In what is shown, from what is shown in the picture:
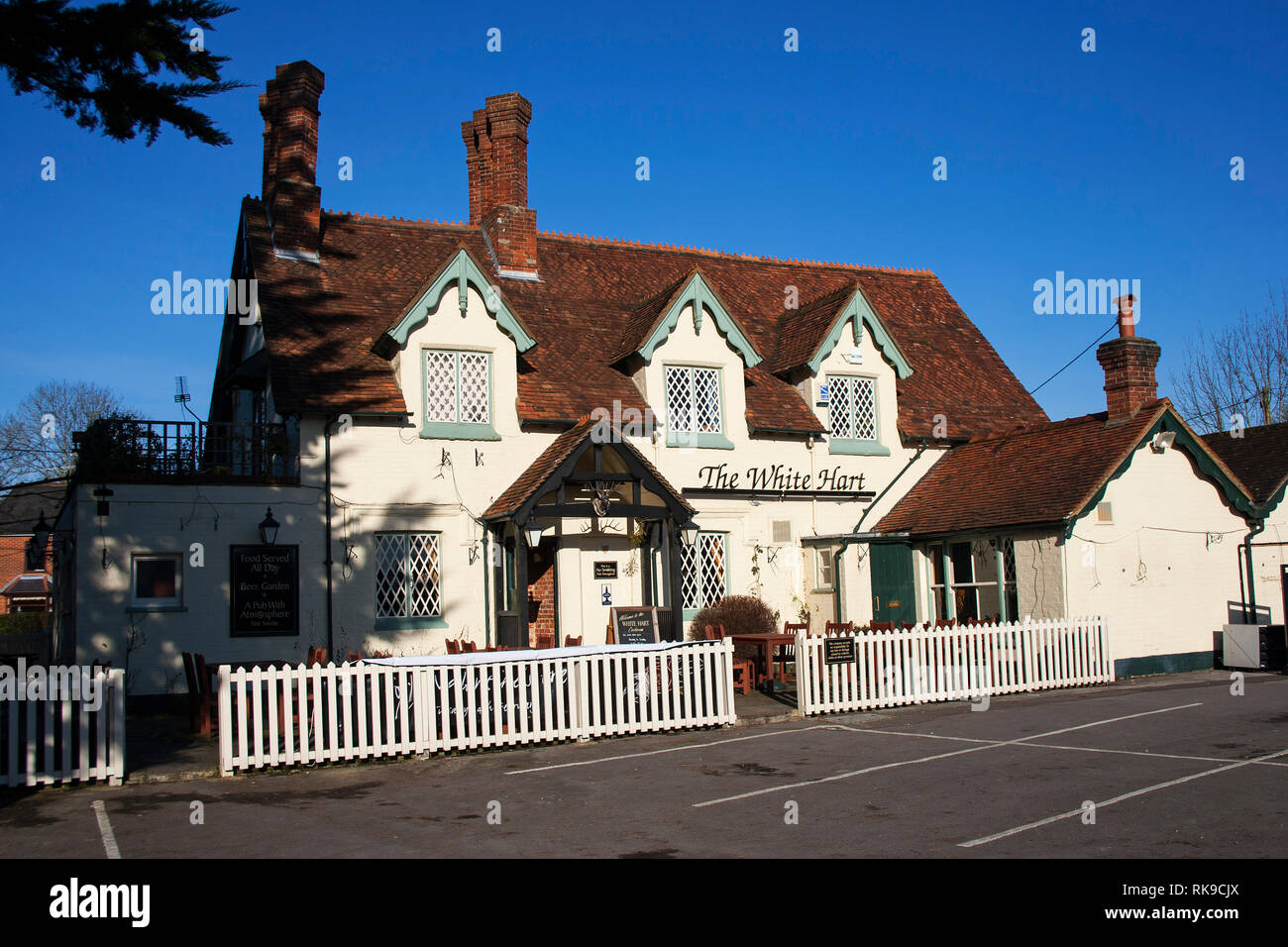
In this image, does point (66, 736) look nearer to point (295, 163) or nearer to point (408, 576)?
point (408, 576)

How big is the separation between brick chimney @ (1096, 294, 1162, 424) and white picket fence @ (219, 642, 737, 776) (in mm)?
11128

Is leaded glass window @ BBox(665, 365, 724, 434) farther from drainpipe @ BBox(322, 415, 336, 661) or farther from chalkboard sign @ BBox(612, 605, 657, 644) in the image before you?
drainpipe @ BBox(322, 415, 336, 661)

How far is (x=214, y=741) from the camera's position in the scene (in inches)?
577

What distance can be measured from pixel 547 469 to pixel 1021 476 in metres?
9.52

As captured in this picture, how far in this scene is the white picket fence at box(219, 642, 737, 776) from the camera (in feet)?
40.5

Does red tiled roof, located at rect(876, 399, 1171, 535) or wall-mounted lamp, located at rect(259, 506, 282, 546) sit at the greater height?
red tiled roof, located at rect(876, 399, 1171, 535)

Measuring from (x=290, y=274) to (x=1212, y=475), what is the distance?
18.6 metres

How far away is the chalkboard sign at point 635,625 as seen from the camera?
60.1ft

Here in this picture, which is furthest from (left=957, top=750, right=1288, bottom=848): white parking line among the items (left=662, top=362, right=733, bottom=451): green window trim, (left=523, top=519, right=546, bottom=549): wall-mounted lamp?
(left=662, top=362, right=733, bottom=451): green window trim

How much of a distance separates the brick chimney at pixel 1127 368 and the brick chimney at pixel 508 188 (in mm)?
12241

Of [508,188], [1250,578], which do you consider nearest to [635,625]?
[508,188]

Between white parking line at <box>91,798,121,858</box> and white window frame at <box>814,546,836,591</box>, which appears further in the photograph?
white window frame at <box>814,546,836,591</box>
